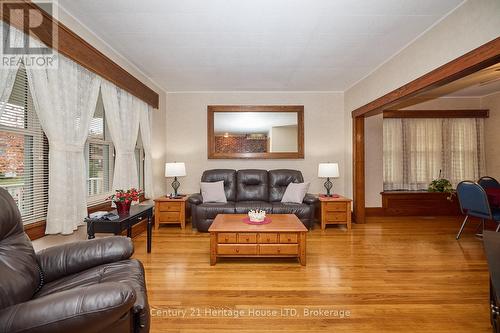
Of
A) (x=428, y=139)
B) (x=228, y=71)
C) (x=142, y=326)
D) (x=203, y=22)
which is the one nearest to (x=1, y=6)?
(x=203, y=22)

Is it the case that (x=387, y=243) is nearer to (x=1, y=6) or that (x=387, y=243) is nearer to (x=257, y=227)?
(x=257, y=227)

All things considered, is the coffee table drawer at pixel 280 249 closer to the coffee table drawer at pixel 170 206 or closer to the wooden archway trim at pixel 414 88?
the coffee table drawer at pixel 170 206

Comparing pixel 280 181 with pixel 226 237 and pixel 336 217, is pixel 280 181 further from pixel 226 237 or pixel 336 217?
pixel 226 237

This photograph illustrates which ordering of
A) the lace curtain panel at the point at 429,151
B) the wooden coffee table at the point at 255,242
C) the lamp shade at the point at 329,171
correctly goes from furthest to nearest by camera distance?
the lace curtain panel at the point at 429,151
the lamp shade at the point at 329,171
the wooden coffee table at the point at 255,242

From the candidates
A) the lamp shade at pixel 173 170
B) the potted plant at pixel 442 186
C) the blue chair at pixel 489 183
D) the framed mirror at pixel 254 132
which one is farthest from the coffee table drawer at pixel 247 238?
the potted plant at pixel 442 186

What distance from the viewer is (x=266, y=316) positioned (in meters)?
1.92

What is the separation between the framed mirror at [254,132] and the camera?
5.13 m

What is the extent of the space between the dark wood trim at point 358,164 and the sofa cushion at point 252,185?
1.71 metres

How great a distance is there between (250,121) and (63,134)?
335cm

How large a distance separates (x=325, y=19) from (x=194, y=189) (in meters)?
3.84

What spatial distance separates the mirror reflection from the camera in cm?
514


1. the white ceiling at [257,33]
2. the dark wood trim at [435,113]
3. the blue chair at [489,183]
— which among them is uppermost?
the white ceiling at [257,33]

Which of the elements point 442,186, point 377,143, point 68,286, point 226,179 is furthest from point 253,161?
point 442,186

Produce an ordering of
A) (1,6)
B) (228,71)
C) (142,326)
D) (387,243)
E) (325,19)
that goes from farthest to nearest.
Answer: (228,71) < (387,243) < (325,19) < (1,6) < (142,326)
